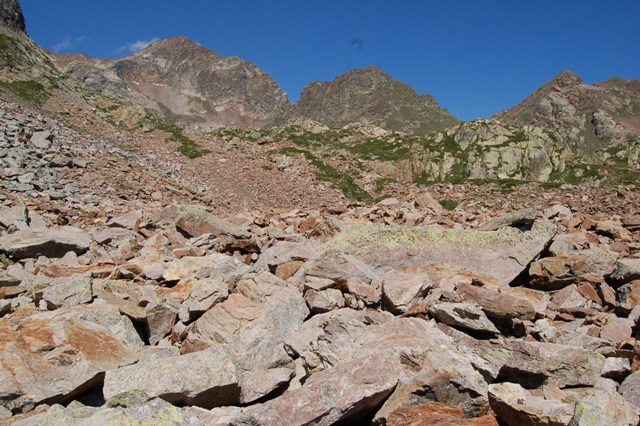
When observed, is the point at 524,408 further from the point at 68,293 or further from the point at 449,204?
the point at 449,204

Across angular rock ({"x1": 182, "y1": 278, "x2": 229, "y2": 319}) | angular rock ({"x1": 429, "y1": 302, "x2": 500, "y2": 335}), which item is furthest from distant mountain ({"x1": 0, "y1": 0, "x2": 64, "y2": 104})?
angular rock ({"x1": 429, "y1": 302, "x2": 500, "y2": 335})

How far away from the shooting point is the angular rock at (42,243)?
11883 mm

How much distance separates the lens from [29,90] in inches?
1638

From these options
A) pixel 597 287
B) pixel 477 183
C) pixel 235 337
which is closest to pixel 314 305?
pixel 235 337

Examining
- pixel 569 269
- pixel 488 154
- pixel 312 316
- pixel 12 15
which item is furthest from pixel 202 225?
pixel 12 15

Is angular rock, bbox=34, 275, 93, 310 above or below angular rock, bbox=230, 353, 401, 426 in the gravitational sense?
above

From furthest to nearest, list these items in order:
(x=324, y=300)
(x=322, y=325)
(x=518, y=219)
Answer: (x=518, y=219) → (x=324, y=300) → (x=322, y=325)

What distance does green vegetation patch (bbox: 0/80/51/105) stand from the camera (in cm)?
3981

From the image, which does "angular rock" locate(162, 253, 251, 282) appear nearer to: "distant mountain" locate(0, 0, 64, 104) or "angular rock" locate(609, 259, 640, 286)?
"angular rock" locate(609, 259, 640, 286)

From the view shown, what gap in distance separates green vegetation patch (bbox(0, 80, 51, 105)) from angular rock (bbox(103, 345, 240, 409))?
4210 centimetres

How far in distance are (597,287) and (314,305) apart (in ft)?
19.8

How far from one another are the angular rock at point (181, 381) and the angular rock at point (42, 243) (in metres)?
7.91

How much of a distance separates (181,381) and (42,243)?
876 centimetres

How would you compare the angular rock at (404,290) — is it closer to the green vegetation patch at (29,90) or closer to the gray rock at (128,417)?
the gray rock at (128,417)
